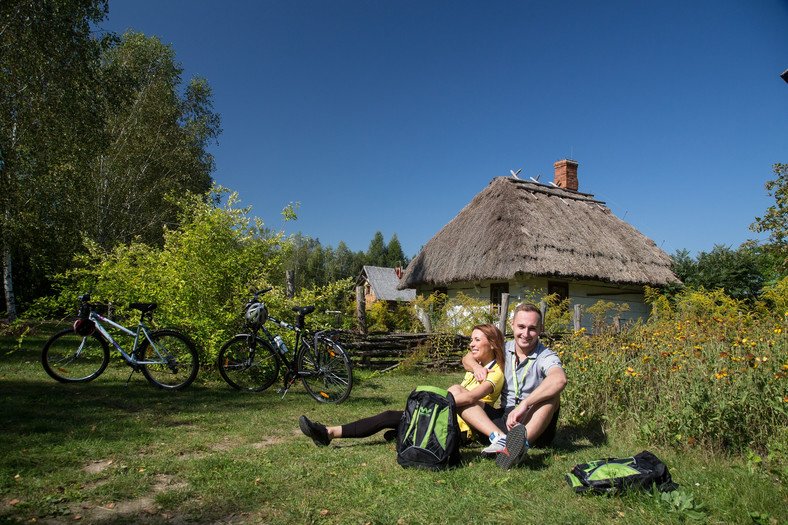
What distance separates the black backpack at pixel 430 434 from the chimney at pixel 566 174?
17.3 metres

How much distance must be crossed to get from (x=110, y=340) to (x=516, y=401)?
4.82m

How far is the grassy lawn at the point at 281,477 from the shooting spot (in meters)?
2.44

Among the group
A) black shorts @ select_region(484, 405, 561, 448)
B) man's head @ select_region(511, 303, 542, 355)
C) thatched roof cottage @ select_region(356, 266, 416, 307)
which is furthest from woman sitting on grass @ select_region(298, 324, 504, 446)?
thatched roof cottage @ select_region(356, 266, 416, 307)

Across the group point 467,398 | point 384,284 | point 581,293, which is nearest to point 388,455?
point 467,398

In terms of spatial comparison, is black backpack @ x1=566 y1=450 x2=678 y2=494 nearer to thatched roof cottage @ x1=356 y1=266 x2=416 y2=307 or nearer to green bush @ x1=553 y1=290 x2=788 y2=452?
green bush @ x1=553 y1=290 x2=788 y2=452

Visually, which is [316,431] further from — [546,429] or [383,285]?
[383,285]

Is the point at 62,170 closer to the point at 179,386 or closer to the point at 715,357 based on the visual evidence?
the point at 179,386

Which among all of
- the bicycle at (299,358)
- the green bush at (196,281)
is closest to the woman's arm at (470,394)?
the bicycle at (299,358)

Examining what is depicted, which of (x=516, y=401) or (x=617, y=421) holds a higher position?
(x=516, y=401)

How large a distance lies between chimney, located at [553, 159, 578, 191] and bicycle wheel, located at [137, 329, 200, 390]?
16.7 m

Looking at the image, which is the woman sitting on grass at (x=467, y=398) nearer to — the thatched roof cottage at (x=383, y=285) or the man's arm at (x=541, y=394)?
the man's arm at (x=541, y=394)

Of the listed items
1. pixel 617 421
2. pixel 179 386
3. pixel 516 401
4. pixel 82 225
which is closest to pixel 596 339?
pixel 617 421

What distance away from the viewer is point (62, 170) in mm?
12234

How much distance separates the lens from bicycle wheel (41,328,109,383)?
A: 548 cm
